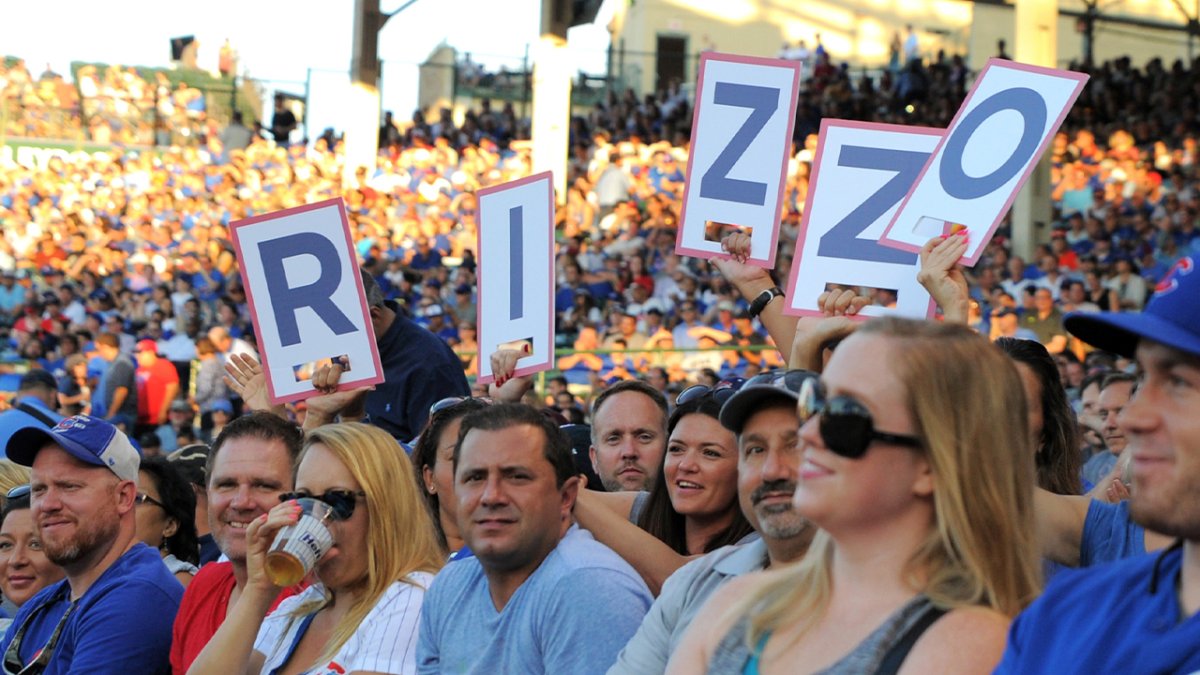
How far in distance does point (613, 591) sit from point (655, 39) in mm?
33304

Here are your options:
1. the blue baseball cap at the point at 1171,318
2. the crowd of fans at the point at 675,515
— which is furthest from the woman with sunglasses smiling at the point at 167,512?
the blue baseball cap at the point at 1171,318

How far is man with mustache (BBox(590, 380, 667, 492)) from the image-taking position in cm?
512

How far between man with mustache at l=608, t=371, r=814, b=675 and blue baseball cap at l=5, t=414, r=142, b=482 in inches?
90.0

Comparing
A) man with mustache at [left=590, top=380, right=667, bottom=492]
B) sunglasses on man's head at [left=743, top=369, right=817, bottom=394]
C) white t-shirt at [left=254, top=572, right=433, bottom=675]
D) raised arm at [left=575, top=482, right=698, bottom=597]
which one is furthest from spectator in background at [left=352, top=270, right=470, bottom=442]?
sunglasses on man's head at [left=743, top=369, right=817, bottom=394]

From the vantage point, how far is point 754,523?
10.2 feet

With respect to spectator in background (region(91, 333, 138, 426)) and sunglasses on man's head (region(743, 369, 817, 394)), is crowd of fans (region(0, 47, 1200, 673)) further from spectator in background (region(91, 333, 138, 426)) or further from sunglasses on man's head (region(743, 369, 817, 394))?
spectator in background (region(91, 333, 138, 426))

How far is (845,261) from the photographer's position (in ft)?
15.0

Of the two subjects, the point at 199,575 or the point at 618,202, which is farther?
the point at 618,202

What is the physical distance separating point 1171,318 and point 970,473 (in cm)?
37

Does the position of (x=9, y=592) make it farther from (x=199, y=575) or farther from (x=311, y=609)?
(x=311, y=609)

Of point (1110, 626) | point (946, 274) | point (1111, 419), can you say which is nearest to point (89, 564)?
point (946, 274)

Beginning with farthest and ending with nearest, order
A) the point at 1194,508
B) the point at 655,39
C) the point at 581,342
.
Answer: the point at 655,39 → the point at 581,342 → the point at 1194,508

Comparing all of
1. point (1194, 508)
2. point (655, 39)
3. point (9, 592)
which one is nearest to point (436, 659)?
point (1194, 508)

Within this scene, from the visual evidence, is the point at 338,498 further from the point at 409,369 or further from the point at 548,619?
the point at 409,369
